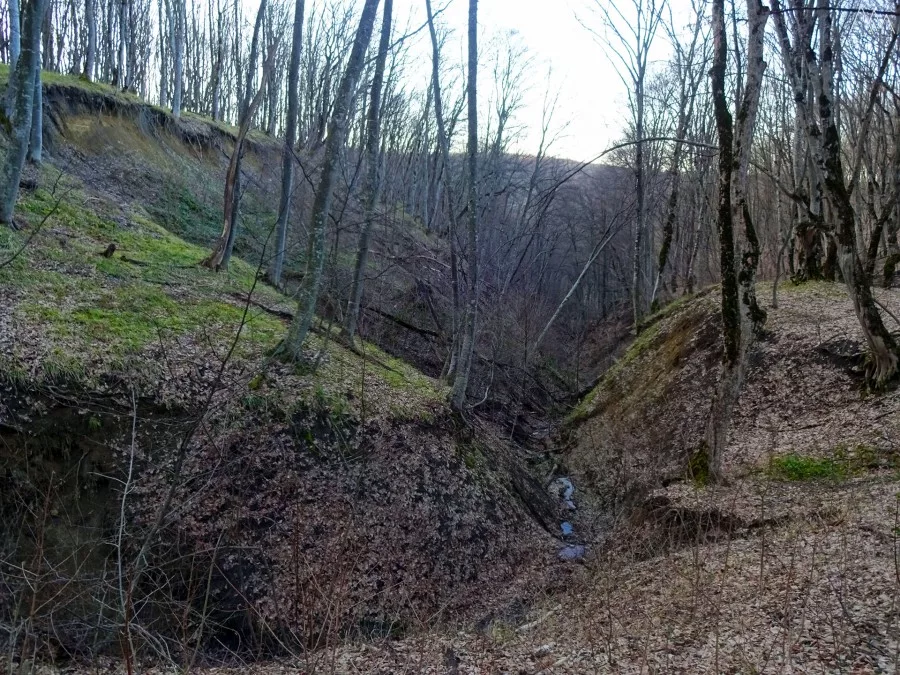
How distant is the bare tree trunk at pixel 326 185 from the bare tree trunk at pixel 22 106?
505 cm

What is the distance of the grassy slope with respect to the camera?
8.16 metres

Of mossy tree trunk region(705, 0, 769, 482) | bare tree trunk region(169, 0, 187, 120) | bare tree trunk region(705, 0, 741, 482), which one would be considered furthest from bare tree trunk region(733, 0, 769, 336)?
bare tree trunk region(169, 0, 187, 120)

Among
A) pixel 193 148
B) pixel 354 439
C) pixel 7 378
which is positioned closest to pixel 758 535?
pixel 354 439

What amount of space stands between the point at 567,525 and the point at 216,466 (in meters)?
7.11

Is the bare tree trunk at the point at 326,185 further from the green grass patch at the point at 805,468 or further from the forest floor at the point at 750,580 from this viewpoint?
the green grass patch at the point at 805,468

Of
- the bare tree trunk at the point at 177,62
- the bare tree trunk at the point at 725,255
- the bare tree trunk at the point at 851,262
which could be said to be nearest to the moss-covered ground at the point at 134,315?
the bare tree trunk at the point at 725,255

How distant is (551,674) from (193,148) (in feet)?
72.8

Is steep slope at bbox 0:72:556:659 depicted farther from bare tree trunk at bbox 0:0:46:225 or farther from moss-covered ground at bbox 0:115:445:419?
bare tree trunk at bbox 0:0:46:225

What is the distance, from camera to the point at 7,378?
7305 millimetres

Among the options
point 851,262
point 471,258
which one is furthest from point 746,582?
point 471,258

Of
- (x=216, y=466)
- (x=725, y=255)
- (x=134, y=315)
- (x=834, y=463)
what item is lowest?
(x=834, y=463)

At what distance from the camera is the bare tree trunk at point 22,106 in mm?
10250

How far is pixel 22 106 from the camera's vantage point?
10398 millimetres

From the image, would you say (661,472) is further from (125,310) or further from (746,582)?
(125,310)
